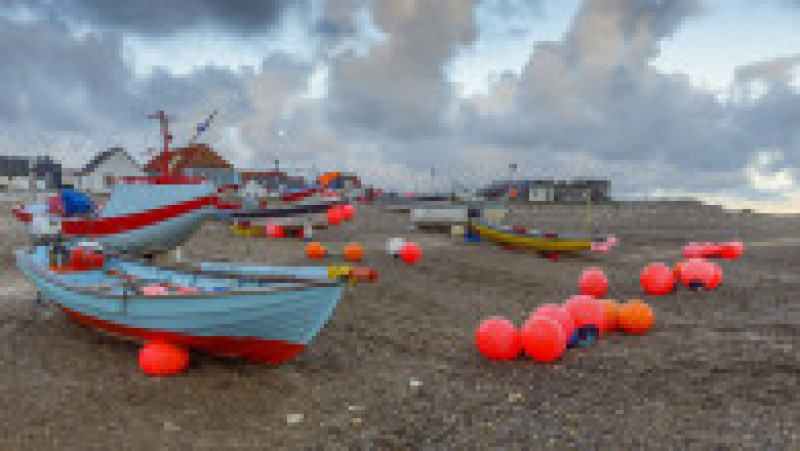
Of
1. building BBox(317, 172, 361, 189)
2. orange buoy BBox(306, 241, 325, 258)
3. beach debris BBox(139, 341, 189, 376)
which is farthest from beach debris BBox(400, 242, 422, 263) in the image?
building BBox(317, 172, 361, 189)

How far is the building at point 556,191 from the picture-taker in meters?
74.9

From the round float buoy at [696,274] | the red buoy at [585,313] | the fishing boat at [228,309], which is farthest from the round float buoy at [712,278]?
the fishing boat at [228,309]

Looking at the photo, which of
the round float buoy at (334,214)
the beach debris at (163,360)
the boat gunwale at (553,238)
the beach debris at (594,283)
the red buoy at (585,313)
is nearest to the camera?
the beach debris at (163,360)

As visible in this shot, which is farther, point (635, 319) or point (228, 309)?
point (635, 319)

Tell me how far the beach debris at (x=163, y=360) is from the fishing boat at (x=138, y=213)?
9.06 meters

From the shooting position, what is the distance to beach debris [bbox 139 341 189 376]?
754 cm

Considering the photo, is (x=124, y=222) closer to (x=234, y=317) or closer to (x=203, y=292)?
(x=203, y=292)

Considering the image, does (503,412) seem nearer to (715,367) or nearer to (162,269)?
(715,367)

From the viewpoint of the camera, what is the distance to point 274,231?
81.3 feet

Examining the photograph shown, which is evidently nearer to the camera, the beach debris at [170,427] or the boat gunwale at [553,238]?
the beach debris at [170,427]

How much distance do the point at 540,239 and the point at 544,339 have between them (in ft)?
47.0

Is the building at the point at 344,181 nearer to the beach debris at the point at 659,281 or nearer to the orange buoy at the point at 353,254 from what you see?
the orange buoy at the point at 353,254

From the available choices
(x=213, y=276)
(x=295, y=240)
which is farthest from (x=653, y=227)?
(x=213, y=276)

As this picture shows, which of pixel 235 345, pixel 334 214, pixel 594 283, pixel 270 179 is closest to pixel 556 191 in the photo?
pixel 270 179
